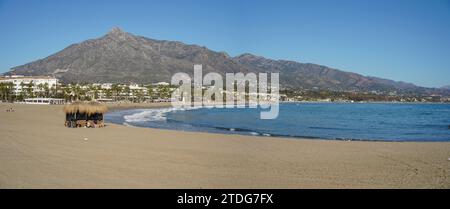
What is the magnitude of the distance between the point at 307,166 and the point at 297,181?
6.62 ft

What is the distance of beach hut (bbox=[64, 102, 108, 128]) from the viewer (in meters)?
22.0

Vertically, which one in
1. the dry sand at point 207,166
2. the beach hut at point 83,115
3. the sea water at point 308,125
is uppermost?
the beach hut at point 83,115

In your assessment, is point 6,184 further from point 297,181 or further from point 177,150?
point 177,150

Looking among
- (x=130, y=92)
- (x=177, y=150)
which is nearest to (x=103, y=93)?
(x=130, y=92)

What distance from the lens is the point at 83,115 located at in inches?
885

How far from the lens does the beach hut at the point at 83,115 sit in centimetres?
2195

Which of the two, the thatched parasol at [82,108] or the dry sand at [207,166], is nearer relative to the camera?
the dry sand at [207,166]

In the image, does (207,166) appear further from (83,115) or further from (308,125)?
(308,125)

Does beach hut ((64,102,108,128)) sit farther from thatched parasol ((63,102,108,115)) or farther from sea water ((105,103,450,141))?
sea water ((105,103,450,141))

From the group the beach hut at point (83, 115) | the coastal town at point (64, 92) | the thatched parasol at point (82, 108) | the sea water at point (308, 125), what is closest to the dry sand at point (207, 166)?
the beach hut at point (83, 115)

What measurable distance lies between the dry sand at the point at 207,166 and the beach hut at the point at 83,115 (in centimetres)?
759

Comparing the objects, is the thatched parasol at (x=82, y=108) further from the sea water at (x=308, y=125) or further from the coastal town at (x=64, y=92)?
the coastal town at (x=64, y=92)

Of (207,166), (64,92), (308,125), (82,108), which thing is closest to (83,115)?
(82,108)
